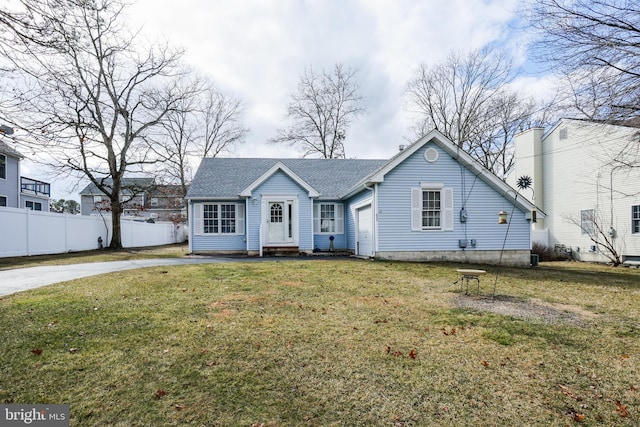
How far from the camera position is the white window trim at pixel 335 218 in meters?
19.7

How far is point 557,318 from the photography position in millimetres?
6250

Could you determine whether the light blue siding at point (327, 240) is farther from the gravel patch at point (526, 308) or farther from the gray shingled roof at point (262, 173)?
the gravel patch at point (526, 308)

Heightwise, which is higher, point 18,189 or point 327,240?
point 18,189

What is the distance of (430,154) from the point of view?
596 inches

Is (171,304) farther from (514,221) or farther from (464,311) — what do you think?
Answer: (514,221)

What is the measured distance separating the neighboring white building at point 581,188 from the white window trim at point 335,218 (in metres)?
10.6

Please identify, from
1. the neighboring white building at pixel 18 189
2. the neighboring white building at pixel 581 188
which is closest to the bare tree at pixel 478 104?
the neighboring white building at pixel 581 188

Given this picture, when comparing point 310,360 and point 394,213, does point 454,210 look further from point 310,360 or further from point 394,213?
point 310,360

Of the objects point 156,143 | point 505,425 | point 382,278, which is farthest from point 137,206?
point 505,425

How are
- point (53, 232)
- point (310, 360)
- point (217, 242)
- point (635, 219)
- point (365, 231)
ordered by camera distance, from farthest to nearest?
point (217, 242) → point (53, 232) → point (635, 219) → point (365, 231) → point (310, 360)

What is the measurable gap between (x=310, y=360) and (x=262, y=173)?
18.1 m

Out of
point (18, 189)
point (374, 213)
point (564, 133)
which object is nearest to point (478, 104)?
point (564, 133)

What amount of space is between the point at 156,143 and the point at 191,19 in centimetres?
1768

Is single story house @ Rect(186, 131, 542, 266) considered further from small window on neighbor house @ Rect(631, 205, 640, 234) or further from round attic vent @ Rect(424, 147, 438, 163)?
small window on neighbor house @ Rect(631, 205, 640, 234)
